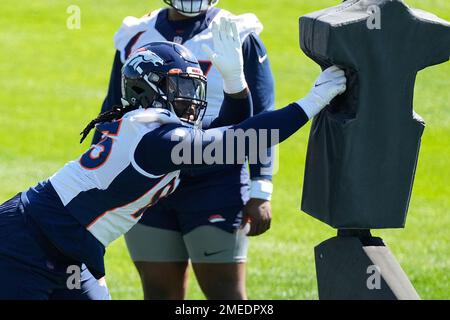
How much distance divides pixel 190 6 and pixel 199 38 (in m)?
0.18

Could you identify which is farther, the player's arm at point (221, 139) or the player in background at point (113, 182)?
the player in background at point (113, 182)

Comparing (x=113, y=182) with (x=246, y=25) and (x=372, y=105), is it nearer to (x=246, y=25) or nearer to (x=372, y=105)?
(x=372, y=105)

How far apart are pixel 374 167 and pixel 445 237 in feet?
19.9

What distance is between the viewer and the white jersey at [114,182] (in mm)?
4789

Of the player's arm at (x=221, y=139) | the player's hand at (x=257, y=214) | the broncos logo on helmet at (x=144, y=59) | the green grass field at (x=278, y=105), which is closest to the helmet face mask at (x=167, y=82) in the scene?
the broncos logo on helmet at (x=144, y=59)

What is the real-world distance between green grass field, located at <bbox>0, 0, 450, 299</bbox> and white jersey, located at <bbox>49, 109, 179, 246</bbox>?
10.7 feet

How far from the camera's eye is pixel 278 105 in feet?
51.3

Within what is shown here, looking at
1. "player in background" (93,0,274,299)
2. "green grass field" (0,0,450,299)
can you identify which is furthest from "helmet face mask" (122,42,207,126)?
"green grass field" (0,0,450,299)

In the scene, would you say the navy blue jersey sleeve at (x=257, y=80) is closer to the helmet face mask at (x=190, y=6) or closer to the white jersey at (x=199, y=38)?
the white jersey at (x=199, y=38)

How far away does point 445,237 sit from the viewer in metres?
10.2

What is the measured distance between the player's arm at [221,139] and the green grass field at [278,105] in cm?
357

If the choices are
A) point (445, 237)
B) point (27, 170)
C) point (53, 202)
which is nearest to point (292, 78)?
point (27, 170)

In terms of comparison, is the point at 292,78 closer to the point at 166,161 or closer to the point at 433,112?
the point at 433,112

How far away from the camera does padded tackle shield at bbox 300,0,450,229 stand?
4.19 meters
